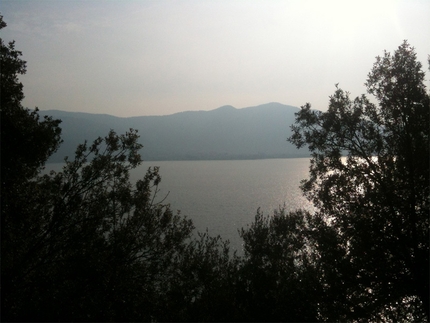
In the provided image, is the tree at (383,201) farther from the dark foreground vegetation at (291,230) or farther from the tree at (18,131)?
the tree at (18,131)

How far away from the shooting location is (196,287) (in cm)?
1497

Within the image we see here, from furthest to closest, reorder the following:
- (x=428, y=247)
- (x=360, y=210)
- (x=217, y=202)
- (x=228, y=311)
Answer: (x=217, y=202)
(x=228, y=311)
(x=360, y=210)
(x=428, y=247)

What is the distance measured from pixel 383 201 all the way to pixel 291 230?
4.38m

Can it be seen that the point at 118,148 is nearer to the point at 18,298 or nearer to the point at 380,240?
the point at 18,298

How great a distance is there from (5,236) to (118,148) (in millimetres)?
4923

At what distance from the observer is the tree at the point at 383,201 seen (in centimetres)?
1135

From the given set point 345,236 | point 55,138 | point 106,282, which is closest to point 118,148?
point 55,138

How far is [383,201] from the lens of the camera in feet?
37.9

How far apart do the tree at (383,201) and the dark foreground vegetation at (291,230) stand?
0.13ft

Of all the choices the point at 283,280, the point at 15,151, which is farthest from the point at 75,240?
the point at 283,280

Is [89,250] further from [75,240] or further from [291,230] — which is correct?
[291,230]

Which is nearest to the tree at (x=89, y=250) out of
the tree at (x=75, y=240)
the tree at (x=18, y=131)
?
the tree at (x=75, y=240)

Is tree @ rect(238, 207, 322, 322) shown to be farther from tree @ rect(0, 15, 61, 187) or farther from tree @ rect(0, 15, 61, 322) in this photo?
tree @ rect(0, 15, 61, 187)

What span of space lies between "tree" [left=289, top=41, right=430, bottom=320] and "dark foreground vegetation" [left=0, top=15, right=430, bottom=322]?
40 mm
